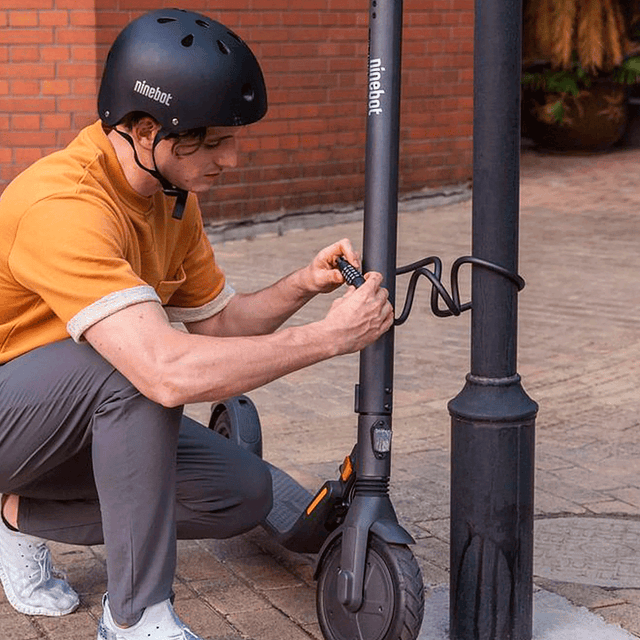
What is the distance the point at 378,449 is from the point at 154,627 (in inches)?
25.6

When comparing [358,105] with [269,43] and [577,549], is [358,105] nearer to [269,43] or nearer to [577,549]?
[269,43]

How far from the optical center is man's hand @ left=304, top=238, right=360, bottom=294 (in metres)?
3.31

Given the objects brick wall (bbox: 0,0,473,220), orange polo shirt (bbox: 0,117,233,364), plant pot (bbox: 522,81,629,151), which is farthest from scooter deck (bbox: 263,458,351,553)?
plant pot (bbox: 522,81,629,151)

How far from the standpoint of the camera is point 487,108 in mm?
3162

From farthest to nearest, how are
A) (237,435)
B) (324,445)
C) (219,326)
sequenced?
1. (324,445)
2. (237,435)
3. (219,326)

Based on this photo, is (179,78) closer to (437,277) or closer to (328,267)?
(328,267)

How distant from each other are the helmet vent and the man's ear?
21 cm

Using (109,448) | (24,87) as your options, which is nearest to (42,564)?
(109,448)

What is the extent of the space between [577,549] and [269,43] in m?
5.86

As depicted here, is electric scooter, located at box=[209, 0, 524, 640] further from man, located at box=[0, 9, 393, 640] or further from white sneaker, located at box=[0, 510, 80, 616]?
white sneaker, located at box=[0, 510, 80, 616]

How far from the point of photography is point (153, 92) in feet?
10.3

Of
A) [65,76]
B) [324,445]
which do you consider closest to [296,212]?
[65,76]

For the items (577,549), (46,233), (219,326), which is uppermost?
(46,233)

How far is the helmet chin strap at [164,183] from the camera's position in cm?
322
